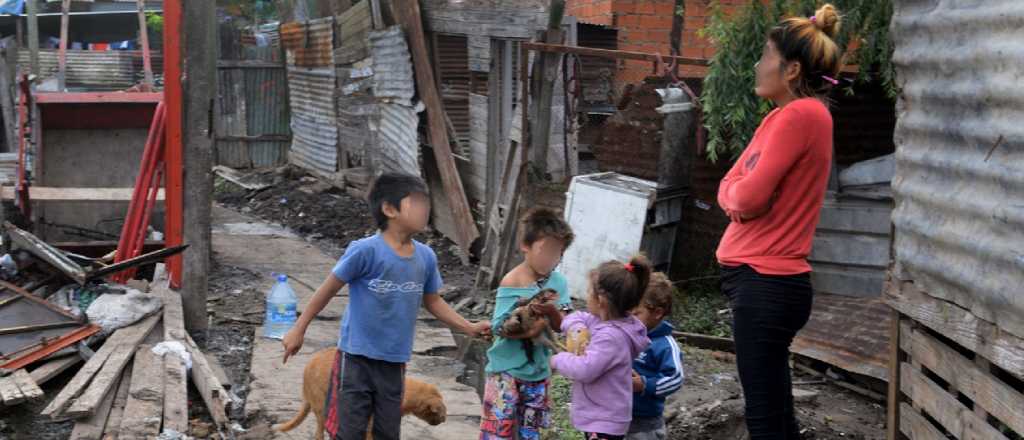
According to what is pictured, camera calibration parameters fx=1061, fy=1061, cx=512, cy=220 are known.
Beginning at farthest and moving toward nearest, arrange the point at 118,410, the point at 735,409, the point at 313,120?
the point at 313,120
the point at 735,409
the point at 118,410

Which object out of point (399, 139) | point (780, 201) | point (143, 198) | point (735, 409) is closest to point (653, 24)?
point (399, 139)

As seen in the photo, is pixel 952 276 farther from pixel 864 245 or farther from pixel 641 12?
pixel 641 12

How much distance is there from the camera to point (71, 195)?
803 centimetres

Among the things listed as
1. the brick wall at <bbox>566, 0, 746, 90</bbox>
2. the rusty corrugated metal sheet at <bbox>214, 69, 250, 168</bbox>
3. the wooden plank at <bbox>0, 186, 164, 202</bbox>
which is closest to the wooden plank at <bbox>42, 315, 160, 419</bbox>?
the wooden plank at <bbox>0, 186, 164, 202</bbox>

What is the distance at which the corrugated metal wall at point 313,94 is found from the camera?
16.4 metres

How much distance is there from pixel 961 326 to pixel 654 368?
1.18 meters

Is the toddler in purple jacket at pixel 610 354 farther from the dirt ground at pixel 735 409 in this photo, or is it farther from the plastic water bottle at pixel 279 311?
the plastic water bottle at pixel 279 311

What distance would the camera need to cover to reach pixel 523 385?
421 centimetres

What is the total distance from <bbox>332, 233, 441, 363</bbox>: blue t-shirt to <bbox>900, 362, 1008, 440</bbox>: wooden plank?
2.01 meters

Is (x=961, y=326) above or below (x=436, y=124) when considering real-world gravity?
below

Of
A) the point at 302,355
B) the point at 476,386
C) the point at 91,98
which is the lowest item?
the point at 476,386

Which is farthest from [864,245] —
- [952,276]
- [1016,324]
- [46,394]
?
[46,394]

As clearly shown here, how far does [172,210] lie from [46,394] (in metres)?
1.77

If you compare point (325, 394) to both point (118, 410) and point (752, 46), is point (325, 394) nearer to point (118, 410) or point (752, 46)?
point (118, 410)
